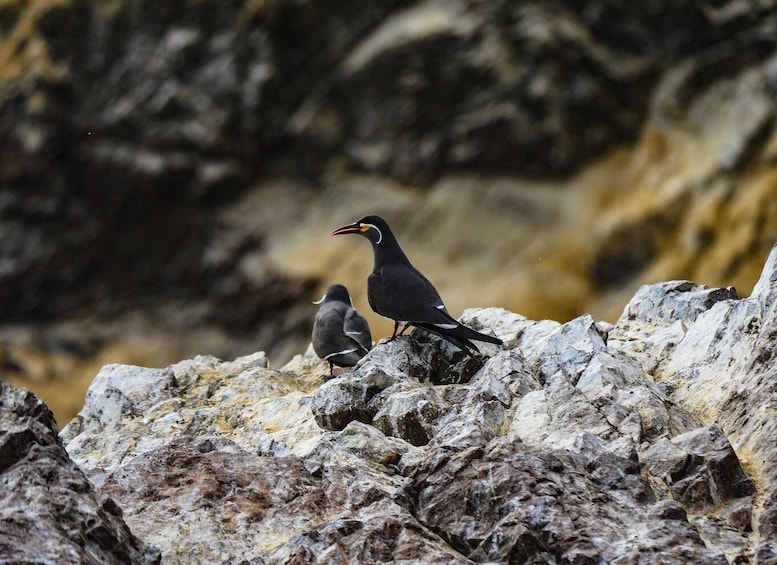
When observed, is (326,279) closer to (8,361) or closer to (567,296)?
(567,296)

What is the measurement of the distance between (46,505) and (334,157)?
2170 cm

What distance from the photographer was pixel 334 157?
88.3ft

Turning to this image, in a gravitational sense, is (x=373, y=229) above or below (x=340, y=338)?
above

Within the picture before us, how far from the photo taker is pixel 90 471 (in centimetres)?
768

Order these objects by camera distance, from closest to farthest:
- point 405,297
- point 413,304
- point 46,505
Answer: point 46,505
point 413,304
point 405,297

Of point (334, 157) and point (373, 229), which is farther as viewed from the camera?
point (334, 157)

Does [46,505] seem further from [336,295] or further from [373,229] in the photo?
[336,295]

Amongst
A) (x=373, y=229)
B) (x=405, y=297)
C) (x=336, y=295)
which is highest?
(x=336, y=295)

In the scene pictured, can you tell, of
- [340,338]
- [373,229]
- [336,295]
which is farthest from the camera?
[336,295]

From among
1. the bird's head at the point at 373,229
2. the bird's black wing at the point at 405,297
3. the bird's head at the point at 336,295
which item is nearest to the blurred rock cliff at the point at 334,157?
the bird's head at the point at 336,295

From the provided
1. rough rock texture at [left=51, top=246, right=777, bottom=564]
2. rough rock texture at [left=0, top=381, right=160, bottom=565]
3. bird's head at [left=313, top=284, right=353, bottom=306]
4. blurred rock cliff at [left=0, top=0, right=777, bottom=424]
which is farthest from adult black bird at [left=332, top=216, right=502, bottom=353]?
blurred rock cliff at [left=0, top=0, right=777, bottom=424]

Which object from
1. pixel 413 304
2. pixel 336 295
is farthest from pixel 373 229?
pixel 336 295

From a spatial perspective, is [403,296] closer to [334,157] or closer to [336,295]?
[336,295]

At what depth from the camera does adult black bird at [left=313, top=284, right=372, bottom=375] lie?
11.0 meters
